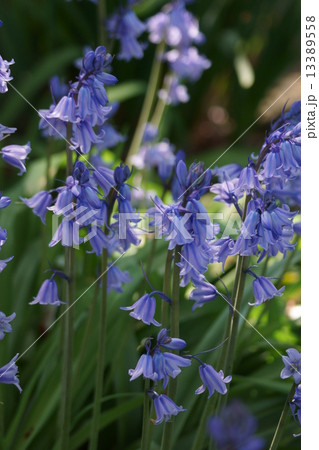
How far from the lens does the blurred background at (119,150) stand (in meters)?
2.41

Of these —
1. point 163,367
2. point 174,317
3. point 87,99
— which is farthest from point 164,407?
point 87,99

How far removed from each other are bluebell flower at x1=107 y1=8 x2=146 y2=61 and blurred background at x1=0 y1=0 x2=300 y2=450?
0.54 meters

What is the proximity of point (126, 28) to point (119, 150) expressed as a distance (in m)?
0.70

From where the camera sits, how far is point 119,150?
344 centimetres

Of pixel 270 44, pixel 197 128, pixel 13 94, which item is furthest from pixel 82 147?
pixel 197 128

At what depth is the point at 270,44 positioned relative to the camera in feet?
19.4

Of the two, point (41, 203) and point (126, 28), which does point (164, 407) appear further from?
point (126, 28)

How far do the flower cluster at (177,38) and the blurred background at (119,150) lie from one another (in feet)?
1.42

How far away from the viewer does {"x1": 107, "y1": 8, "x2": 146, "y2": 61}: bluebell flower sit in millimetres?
2939

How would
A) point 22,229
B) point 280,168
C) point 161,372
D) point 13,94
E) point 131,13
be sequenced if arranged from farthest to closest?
1. point 13,94
2. point 22,229
3. point 131,13
4. point 280,168
5. point 161,372

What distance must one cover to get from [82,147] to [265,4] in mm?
4840
